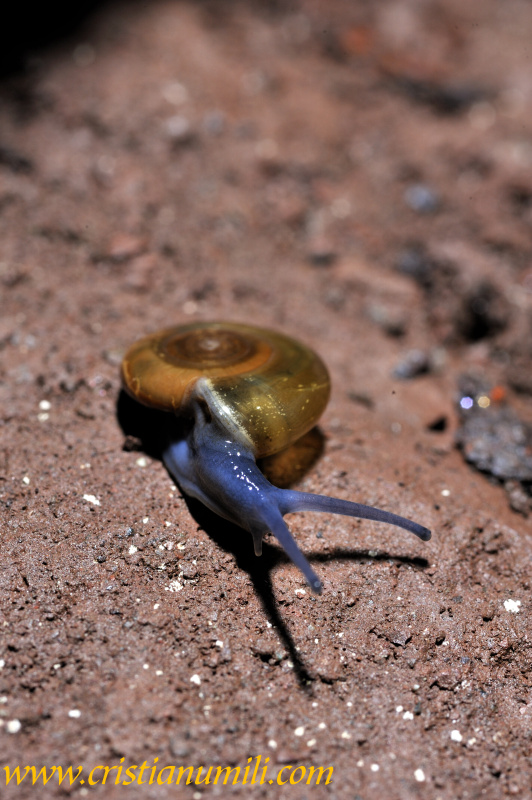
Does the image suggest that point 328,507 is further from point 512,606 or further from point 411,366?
point 411,366

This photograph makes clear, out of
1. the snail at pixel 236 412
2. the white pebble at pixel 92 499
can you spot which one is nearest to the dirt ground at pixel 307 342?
the white pebble at pixel 92 499

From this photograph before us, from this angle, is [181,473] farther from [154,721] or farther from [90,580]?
[154,721]

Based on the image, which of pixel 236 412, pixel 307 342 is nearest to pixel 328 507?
pixel 236 412

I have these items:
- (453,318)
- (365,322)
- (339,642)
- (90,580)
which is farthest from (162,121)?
(339,642)

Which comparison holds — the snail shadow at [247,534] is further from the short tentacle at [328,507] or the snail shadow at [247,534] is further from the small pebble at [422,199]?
the small pebble at [422,199]

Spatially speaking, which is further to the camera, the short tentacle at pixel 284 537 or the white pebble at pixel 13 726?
the short tentacle at pixel 284 537

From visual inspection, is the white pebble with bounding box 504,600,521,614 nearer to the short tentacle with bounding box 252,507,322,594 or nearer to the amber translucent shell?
the short tentacle with bounding box 252,507,322,594

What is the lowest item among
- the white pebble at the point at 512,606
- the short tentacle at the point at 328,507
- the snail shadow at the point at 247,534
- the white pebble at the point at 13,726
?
the white pebble at the point at 13,726
